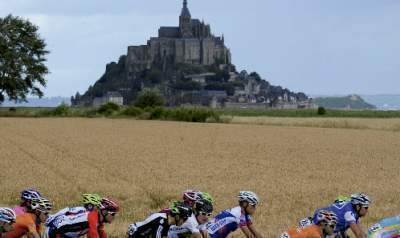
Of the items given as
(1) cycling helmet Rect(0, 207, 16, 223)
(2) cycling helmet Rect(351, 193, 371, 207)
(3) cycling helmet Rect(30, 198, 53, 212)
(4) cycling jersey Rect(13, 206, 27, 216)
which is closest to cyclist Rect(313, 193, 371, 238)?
(2) cycling helmet Rect(351, 193, 371, 207)

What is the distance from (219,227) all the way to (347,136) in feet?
142

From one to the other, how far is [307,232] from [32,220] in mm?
3970

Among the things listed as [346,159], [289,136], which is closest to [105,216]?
[346,159]

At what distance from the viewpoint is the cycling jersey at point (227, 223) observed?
12312mm

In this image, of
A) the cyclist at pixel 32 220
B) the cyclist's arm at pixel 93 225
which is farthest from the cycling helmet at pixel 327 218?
the cyclist at pixel 32 220

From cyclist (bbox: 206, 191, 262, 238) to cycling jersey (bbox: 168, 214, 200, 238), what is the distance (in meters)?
0.68

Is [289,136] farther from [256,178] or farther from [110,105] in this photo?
[110,105]

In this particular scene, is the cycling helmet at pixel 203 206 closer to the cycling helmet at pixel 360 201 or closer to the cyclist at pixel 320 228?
the cyclist at pixel 320 228

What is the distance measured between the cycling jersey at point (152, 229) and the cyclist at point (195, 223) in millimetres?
541

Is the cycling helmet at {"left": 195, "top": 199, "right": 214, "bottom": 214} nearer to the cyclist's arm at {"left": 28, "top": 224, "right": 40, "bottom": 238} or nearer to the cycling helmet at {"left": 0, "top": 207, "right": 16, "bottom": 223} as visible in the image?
the cyclist's arm at {"left": 28, "top": 224, "right": 40, "bottom": 238}

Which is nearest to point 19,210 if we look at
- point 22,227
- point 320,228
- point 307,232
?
point 22,227

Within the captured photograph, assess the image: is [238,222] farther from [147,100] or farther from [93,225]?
[147,100]

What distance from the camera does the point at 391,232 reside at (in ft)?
35.8

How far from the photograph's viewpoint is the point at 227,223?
1236cm
